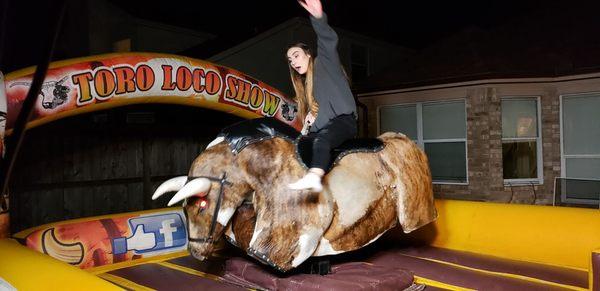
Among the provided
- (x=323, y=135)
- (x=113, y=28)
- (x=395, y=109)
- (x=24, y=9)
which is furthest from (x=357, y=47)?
(x=323, y=135)

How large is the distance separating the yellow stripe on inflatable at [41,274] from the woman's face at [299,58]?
2.13 metres

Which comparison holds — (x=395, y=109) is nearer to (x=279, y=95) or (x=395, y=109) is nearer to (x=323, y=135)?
(x=279, y=95)

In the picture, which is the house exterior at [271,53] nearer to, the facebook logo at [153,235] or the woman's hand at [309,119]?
the facebook logo at [153,235]

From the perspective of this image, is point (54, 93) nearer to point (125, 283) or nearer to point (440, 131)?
point (125, 283)

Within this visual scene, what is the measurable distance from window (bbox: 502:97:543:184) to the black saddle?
627 centimetres

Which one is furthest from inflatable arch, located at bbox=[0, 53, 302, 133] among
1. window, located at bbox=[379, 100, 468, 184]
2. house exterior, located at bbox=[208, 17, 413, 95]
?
window, located at bbox=[379, 100, 468, 184]

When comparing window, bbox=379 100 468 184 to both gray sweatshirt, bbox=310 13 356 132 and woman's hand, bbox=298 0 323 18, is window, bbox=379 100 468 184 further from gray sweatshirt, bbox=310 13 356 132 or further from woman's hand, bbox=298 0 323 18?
woman's hand, bbox=298 0 323 18

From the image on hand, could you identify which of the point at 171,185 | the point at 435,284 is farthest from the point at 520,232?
the point at 171,185

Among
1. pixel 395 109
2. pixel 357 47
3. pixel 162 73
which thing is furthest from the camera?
pixel 357 47

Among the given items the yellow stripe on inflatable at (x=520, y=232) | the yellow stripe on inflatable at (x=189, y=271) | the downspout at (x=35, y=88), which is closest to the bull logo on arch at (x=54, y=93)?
the yellow stripe on inflatable at (x=189, y=271)

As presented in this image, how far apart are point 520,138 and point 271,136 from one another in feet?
23.2

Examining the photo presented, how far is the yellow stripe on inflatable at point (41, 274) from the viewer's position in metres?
2.38

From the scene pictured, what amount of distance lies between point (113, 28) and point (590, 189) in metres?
9.53

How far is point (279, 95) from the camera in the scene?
6.26 metres
